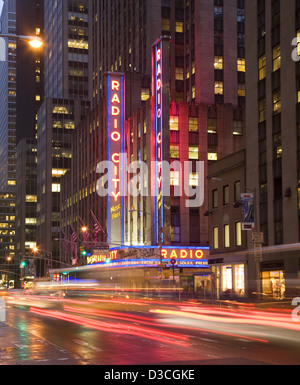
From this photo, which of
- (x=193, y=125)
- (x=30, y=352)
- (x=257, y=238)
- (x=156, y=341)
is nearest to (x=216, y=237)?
(x=257, y=238)

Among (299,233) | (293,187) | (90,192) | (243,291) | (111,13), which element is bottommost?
(243,291)

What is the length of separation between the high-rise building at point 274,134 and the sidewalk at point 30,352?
25349mm

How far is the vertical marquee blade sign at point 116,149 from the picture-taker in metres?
82.6

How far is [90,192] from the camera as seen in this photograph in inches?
3967

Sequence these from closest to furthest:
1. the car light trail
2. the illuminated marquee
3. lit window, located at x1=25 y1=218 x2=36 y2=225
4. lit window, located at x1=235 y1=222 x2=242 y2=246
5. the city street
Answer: the city street < the car light trail < lit window, located at x1=235 y1=222 x2=242 y2=246 < the illuminated marquee < lit window, located at x1=25 y1=218 x2=36 y2=225

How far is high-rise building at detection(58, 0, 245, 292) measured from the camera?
7056cm

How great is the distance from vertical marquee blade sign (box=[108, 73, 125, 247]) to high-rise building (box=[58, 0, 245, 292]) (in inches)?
6.1

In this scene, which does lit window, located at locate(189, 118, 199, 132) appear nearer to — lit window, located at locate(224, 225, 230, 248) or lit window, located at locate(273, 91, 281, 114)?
lit window, located at locate(224, 225, 230, 248)

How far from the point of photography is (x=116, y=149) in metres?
83.1

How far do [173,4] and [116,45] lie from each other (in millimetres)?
25694

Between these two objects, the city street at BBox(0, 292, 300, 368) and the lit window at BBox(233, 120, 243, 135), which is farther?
the lit window at BBox(233, 120, 243, 135)

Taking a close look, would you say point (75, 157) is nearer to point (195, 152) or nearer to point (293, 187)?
point (195, 152)

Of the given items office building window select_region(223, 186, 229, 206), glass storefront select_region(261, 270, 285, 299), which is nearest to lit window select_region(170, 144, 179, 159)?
office building window select_region(223, 186, 229, 206)
